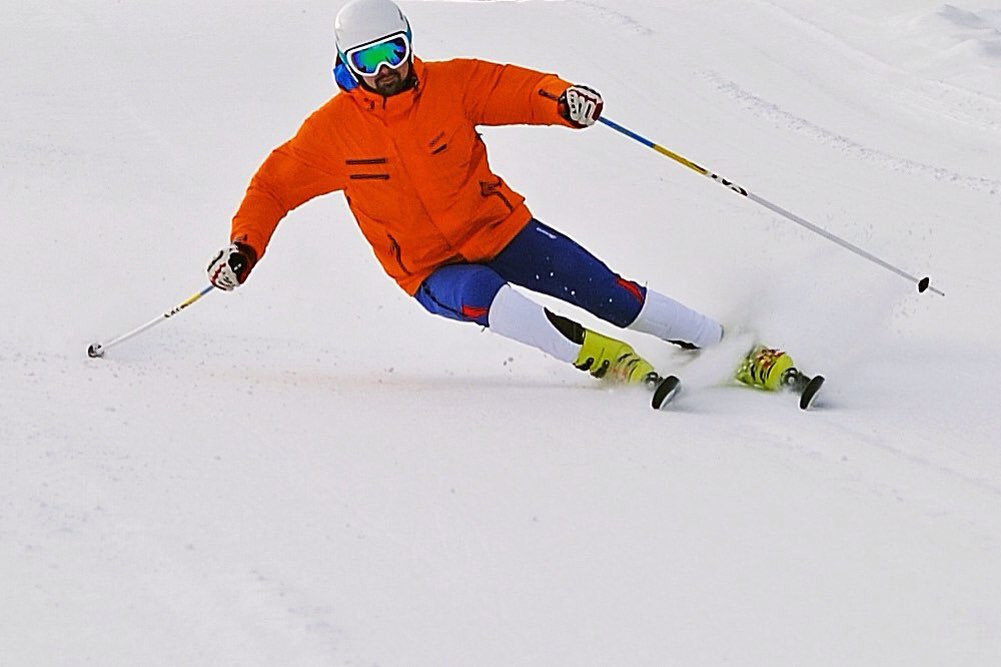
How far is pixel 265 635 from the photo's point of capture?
2.47 m

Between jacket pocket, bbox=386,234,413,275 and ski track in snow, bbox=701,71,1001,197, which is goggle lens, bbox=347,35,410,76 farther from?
ski track in snow, bbox=701,71,1001,197

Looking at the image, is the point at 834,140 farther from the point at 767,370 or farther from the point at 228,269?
the point at 228,269

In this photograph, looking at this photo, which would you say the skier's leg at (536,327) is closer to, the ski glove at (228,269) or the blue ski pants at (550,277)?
the blue ski pants at (550,277)

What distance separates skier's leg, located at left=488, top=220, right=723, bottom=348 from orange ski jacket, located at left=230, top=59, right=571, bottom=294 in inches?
2.9

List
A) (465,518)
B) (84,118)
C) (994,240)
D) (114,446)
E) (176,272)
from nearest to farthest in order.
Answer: (465,518), (114,446), (994,240), (176,272), (84,118)

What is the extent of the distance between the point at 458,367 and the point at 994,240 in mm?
2369

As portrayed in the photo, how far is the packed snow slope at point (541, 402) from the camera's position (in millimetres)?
2543

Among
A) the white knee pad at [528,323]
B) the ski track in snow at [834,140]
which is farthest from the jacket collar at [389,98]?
the ski track in snow at [834,140]

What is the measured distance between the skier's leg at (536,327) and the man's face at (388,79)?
0.62 m

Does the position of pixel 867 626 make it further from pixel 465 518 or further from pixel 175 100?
pixel 175 100

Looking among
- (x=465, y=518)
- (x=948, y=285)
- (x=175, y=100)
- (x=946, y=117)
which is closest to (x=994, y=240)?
(x=948, y=285)

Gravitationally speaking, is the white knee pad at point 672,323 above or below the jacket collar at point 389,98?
below

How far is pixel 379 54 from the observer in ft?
13.0

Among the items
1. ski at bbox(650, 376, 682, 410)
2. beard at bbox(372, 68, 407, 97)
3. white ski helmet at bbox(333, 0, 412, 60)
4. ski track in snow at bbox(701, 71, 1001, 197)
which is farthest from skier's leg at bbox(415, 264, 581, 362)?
ski track in snow at bbox(701, 71, 1001, 197)
